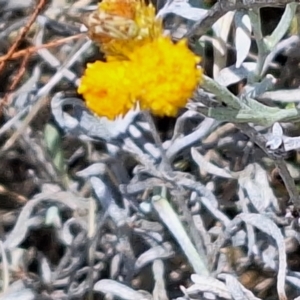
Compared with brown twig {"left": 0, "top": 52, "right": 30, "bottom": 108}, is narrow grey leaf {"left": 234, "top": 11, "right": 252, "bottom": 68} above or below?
above

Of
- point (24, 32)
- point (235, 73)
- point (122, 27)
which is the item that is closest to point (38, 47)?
point (24, 32)

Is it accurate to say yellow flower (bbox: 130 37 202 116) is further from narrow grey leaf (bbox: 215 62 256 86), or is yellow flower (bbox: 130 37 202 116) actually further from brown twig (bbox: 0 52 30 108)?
brown twig (bbox: 0 52 30 108)

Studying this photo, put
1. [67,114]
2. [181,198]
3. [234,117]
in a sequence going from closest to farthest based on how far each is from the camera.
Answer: [234,117], [181,198], [67,114]

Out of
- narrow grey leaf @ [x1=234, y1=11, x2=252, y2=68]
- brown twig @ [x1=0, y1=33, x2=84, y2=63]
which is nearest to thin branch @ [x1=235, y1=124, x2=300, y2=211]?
narrow grey leaf @ [x1=234, y1=11, x2=252, y2=68]

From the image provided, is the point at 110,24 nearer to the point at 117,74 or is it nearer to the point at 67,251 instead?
the point at 117,74

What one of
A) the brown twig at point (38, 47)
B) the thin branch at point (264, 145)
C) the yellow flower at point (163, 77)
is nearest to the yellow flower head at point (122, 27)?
the yellow flower at point (163, 77)

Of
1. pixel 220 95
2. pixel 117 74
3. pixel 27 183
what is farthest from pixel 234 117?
pixel 27 183

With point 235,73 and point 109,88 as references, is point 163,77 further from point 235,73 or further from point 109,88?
point 235,73

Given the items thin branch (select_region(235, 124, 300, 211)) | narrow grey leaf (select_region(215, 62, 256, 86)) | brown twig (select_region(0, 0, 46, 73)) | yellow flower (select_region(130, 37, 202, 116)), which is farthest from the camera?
brown twig (select_region(0, 0, 46, 73))
